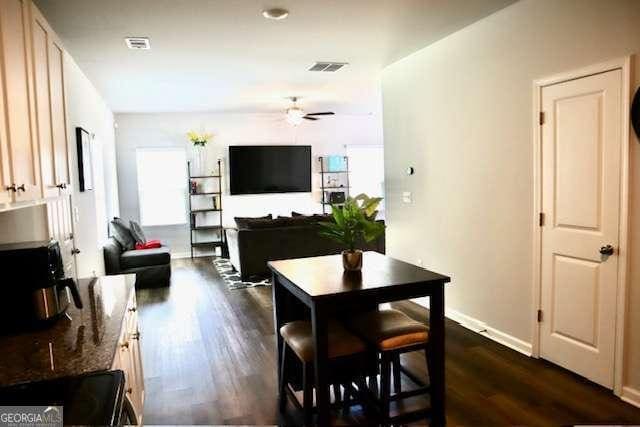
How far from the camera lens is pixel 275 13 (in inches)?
132

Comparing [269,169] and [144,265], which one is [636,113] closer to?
[144,265]

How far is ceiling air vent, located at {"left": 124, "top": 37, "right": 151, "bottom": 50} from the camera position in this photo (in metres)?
3.87

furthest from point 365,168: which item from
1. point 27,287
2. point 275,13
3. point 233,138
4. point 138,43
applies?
point 27,287

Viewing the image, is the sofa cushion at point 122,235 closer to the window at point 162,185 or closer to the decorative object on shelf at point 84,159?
the window at point 162,185

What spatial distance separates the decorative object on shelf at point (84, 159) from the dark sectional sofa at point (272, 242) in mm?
2091

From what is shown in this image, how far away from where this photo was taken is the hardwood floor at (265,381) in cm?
267

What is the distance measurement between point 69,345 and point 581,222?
3.03 metres

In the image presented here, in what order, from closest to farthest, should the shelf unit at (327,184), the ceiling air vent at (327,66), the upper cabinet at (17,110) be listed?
1. the upper cabinet at (17,110)
2. the ceiling air vent at (327,66)
3. the shelf unit at (327,184)

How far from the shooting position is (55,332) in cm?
184

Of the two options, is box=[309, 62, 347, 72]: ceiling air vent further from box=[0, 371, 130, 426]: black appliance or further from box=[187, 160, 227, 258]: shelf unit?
box=[0, 371, 130, 426]: black appliance

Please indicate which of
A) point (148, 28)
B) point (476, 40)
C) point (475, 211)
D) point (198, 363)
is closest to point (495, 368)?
point (475, 211)

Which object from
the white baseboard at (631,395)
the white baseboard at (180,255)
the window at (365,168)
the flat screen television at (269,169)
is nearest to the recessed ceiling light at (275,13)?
the white baseboard at (631,395)

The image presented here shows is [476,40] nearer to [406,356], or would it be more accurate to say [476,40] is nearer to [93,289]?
[406,356]

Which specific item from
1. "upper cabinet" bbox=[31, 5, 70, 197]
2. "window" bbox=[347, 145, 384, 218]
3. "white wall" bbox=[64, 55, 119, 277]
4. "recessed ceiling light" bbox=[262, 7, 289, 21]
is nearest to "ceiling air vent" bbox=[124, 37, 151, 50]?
"white wall" bbox=[64, 55, 119, 277]
